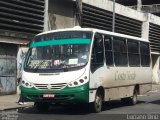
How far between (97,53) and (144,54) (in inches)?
243

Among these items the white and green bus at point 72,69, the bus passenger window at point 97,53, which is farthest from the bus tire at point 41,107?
the bus passenger window at point 97,53

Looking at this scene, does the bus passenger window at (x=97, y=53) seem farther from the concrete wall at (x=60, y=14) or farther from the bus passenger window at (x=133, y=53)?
the concrete wall at (x=60, y=14)

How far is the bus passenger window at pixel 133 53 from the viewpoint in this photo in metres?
19.8

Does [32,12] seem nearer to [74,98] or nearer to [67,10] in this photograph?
[67,10]

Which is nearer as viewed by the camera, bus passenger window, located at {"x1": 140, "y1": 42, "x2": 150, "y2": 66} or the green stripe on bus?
the green stripe on bus

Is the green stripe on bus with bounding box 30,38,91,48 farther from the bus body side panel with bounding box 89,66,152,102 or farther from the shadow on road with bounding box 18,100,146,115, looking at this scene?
the shadow on road with bounding box 18,100,146,115

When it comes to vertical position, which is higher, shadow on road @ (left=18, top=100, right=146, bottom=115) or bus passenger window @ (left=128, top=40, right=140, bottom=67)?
bus passenger window @ (left=128, top=40, right=140, bottom=67)

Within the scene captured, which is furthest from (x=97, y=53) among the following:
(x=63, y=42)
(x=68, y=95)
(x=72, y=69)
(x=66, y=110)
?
(x=66, y=110)

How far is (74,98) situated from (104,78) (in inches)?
80.4

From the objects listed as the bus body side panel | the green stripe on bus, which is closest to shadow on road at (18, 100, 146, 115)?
the bus body side panel

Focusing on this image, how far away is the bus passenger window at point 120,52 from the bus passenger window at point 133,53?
605 millimetres

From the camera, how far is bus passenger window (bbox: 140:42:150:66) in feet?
70.4

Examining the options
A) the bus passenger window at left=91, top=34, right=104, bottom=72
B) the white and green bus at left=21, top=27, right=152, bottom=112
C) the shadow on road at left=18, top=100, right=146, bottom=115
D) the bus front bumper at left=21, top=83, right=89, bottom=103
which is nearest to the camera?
the bus front bumper at left=21, top=83, right=89, bottom=103

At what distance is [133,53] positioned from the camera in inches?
796
